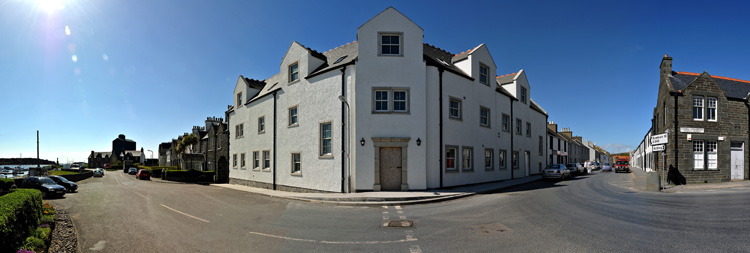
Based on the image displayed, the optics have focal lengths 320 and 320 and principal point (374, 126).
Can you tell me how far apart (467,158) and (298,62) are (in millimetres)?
12373

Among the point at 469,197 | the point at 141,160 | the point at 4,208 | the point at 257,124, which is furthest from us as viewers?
the point at 141,160

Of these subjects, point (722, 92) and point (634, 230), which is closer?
point (634, 230)

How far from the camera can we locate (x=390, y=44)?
17.1 m

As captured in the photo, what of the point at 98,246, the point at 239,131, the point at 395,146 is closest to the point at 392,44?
the point at 395,146

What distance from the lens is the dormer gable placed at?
19938 mm

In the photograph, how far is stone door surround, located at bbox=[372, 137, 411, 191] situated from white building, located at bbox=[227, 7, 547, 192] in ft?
0.17

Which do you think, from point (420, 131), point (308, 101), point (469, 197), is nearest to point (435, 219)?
point (469, 197)

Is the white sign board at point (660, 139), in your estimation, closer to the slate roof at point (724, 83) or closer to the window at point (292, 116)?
the slate roof at point (724, 83)

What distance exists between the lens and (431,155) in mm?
17125

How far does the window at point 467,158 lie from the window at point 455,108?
2.14 m

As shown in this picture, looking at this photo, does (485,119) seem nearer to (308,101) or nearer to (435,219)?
(308,101)

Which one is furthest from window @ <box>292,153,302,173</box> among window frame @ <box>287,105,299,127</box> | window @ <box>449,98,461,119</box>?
window @ <box>449,98,461,119</box>

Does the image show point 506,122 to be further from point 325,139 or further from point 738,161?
point 325,139

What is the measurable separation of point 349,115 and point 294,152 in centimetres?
578
